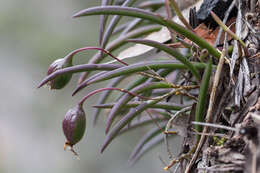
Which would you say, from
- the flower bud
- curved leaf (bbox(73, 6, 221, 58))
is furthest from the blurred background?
curved leaf (bbox(73, 6, 221, 58))

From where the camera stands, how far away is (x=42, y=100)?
272 cm

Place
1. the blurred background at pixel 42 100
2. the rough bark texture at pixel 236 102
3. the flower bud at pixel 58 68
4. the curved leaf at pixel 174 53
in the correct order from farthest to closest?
the blurred background at pixel 42 100 < the flower bud at pixel 58 68 < the curved leaf at pixel 174 53 < the rough bark texture at pixel 236 102

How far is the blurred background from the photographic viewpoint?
2.62 m

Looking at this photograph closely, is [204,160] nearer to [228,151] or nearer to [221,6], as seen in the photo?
[228,151]

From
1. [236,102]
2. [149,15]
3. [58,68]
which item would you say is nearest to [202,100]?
[236,102]

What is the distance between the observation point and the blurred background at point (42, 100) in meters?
2.62

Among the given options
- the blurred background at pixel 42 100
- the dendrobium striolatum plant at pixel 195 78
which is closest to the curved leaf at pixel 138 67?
the dendrobium striolatum plant at pixel 195 78

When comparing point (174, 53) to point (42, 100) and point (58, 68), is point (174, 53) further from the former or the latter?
point (42, 100)

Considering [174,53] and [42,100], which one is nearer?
[174,53]

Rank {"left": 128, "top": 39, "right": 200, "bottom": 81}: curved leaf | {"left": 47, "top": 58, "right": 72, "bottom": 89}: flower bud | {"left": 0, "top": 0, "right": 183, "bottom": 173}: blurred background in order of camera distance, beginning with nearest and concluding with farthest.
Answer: {"left": 128, "top": 39, "right": 200, "bottom": 81}: curved leaf < {"left": 47, "top": 58, "right": 72, "bottom": 89}: flower bud < {"left": 0, "top": 0, "right": 183, "bottom": 173}: blurred background

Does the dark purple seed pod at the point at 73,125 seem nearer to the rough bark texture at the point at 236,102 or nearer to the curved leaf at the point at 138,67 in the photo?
the curved leaf at the point at 138,67

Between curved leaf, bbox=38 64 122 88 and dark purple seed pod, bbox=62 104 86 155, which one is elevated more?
curved leaf, bbox=38 64 122 88

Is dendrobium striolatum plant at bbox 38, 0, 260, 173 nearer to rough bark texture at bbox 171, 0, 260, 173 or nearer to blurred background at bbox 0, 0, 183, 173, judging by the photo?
rough bark texture at bbox 171, 0, 260, 173

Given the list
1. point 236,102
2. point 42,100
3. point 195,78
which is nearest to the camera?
point 236,102
